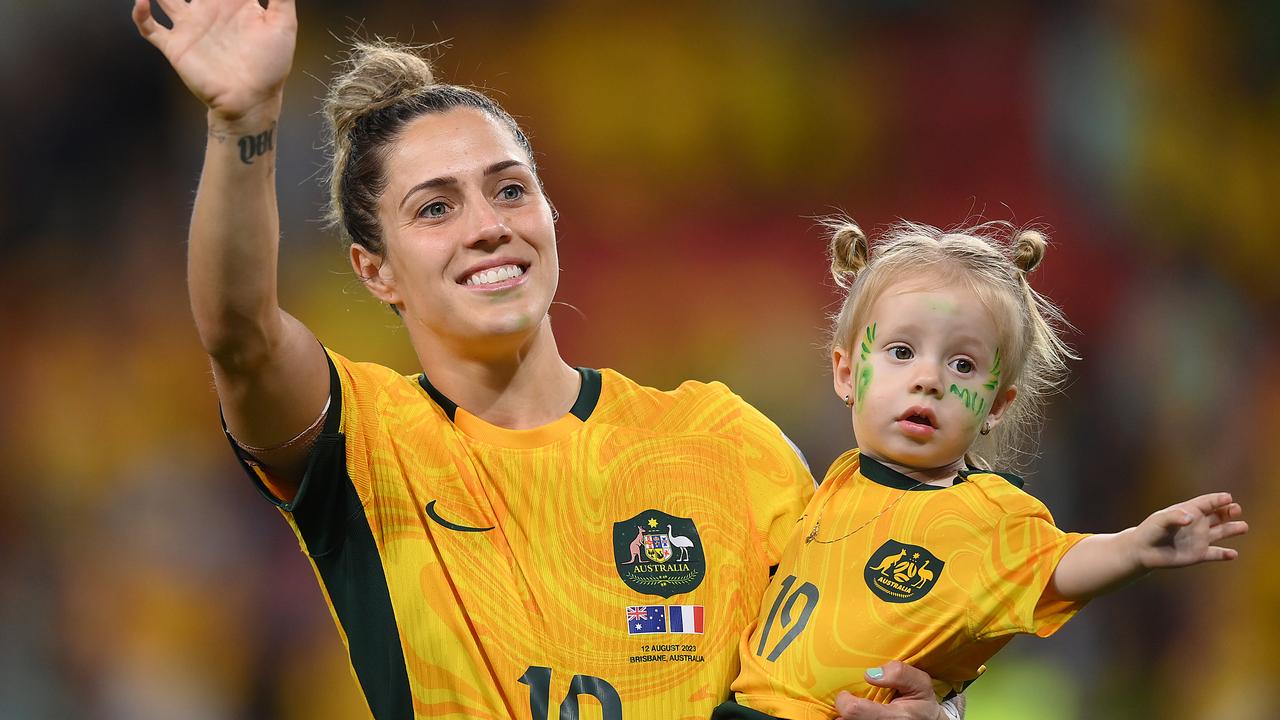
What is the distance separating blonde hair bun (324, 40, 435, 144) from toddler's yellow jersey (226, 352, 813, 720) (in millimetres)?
626

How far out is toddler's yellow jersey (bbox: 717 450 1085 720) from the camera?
2.34m

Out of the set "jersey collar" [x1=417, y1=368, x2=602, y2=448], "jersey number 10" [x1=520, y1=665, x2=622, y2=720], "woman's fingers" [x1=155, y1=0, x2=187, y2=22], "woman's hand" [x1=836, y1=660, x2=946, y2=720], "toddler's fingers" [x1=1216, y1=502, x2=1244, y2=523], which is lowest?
"jersey number 10" [x1=520, y1=665, x2=622, y2=720]

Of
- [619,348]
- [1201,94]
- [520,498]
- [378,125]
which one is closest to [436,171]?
[378,125]

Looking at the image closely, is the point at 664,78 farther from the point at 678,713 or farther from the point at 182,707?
the point at 678,713

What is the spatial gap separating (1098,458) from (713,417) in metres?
3.03

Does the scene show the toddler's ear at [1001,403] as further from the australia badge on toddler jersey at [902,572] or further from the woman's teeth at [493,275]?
the woman's teeth at [493,275]

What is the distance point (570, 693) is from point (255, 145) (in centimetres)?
114

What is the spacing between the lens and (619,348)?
18.8 feet

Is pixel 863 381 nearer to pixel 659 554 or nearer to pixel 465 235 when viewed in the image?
pixel 659 554

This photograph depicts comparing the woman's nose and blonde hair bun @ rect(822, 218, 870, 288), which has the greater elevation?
blonde hair bun @ rect(822, 218, 870, 288)

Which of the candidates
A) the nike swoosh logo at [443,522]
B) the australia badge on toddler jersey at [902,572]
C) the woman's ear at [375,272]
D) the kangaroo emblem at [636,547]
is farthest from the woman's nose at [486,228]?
the australia badge on toddler jersey at [902,572]

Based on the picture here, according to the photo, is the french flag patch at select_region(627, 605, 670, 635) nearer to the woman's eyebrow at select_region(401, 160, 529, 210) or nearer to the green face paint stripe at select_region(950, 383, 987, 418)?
the green face paint stripe at select_region(950, 383, 987, 418)

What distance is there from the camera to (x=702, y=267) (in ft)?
19.2

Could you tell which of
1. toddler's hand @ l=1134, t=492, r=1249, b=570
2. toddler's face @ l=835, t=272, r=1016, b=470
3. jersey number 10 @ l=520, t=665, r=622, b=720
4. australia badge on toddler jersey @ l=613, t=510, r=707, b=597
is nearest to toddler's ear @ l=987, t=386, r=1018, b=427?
toddler's face @ l=835, t=272, r=1016, b=470
